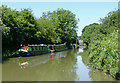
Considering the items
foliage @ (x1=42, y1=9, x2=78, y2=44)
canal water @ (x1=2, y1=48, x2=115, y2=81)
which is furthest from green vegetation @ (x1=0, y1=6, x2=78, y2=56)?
foliage @ (x1=42, y1=9, x2=78, y2=44)

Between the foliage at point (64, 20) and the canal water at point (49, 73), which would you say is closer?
the canal water at point (49, 73)

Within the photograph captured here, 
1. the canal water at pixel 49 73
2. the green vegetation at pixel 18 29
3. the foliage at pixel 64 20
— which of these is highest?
the foliage at pixel 64 20

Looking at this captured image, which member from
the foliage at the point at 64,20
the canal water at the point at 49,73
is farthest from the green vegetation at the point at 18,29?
the foliage at the point at 64,20

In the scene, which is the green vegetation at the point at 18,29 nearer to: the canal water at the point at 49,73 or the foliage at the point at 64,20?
the canal water at the point at 49,73

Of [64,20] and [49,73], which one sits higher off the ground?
[64,20]

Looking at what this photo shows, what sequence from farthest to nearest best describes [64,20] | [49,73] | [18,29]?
[64,20], [18,29], [49,73]

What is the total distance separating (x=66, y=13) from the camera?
43.5 m

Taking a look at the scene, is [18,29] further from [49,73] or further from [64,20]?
[64,20]

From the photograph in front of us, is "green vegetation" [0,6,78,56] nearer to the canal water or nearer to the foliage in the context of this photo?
the canal water

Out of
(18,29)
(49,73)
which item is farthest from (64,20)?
(49,73)

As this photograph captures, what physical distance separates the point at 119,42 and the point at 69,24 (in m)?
36.2

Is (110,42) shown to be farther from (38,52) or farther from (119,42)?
(38,52)

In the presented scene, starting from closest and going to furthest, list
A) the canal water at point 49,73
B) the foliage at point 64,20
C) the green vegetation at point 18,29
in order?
the canal water at point 49,73
the green vegetation at point 18,29
the foliage at point 64,20

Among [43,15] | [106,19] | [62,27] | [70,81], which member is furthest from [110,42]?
[43,15]
